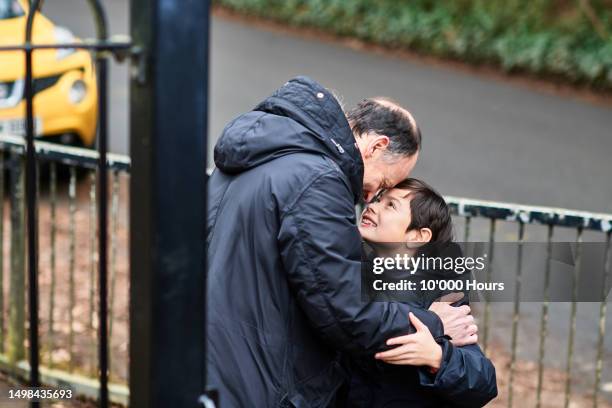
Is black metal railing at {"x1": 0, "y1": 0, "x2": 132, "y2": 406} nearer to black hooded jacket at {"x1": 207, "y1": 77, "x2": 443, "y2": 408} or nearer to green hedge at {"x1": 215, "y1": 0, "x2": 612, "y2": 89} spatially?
black hooded jacket at {"x1": 207, "y1": 77, "x2": 443, "y2": 408}

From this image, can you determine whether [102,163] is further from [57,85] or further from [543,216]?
[57,85]

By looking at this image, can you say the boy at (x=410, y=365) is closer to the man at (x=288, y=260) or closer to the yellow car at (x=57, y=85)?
the man at (x=288, y=260)

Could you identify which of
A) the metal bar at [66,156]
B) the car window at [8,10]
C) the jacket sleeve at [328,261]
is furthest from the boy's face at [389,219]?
the car window at [8,10]

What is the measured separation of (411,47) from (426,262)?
45.6 ft

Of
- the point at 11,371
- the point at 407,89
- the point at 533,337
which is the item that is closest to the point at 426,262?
the point at 11,371

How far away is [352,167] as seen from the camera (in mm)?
2742

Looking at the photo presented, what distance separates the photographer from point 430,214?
306 cm

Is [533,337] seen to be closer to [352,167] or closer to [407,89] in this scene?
[352,167]

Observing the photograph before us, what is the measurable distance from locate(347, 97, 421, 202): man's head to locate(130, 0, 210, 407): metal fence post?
1.26 metres

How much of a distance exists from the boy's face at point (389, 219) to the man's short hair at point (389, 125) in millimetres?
141

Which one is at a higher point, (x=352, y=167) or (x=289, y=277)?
(x=352, y=167)

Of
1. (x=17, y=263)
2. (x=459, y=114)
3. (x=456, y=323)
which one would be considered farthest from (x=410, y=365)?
(x=459, y=114)

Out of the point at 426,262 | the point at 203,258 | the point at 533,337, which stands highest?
the point at 203,258

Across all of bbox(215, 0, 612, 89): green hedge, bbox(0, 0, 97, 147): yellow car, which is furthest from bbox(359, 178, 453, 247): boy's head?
bbox(215, 0, 612, 89): green hedge
